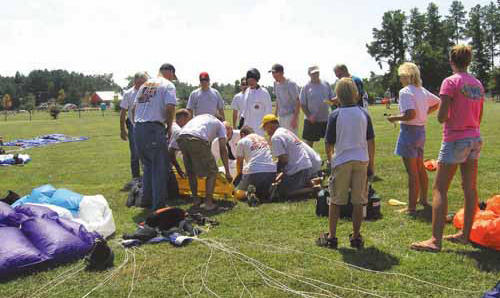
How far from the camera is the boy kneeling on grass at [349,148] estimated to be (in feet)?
15.0

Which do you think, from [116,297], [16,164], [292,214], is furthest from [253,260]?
[16,164]

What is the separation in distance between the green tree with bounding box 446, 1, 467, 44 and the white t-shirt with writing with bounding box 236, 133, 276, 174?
89.5 metres

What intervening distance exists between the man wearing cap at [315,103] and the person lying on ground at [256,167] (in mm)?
2096

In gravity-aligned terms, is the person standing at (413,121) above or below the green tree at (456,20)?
below

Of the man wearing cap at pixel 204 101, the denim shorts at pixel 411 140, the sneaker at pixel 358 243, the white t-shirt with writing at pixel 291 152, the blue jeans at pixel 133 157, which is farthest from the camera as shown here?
the man wearing cap at pixel 204 101

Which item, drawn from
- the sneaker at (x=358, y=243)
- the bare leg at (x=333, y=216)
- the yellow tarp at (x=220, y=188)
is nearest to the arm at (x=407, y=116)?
the bare leg at (x=333, y=216)

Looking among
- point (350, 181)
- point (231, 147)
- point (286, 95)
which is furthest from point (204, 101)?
point (350, 181)

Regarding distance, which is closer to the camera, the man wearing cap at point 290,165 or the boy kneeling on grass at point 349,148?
the boy kneeling on grass at point 349,148

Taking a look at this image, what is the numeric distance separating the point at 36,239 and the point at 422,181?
4.69 metres

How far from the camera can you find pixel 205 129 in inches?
264

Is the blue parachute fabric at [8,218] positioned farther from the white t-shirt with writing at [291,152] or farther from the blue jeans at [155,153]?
the white t-shirt with writing at [291,152]

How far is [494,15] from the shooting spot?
80.7 metres

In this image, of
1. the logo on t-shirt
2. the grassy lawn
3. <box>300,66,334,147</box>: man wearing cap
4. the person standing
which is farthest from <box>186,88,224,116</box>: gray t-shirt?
the logo on t-shirt

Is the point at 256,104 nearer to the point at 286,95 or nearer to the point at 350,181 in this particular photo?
the point at 286,95
